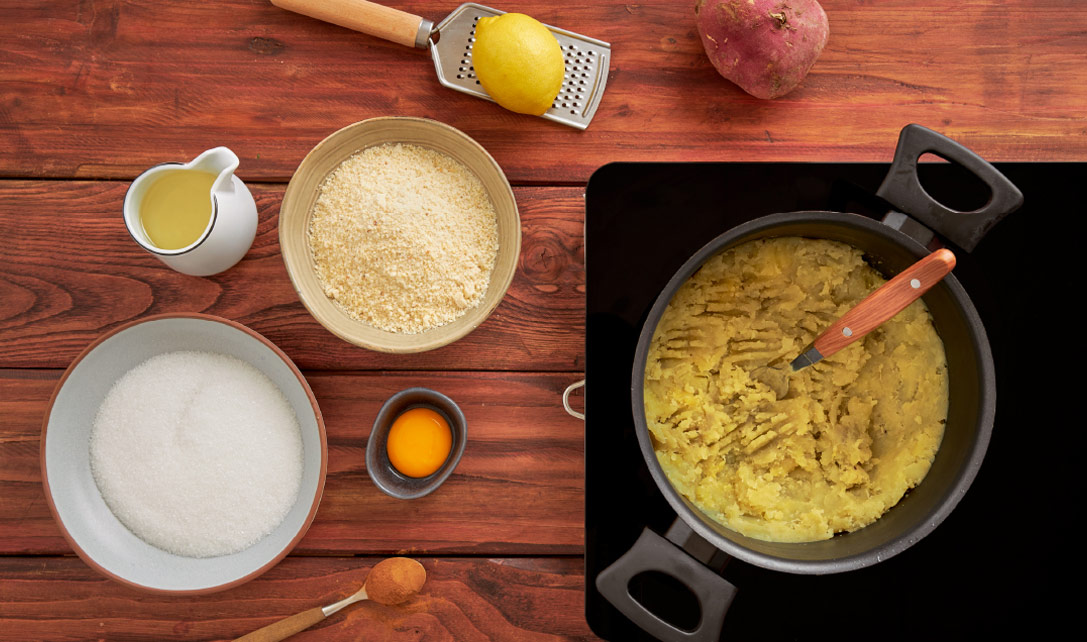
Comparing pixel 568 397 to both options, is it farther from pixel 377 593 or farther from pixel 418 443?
pixel 377 593

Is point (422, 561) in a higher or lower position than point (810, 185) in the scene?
lower

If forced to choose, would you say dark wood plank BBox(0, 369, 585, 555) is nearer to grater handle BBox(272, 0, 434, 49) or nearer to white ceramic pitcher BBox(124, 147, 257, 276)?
white ceramic pitcher BBox(124, 147, 257, 276)

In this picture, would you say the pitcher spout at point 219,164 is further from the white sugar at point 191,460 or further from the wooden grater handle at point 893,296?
the wooden grater handle at point 893,296

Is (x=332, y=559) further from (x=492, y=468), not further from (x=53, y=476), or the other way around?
(x=53, y=476)

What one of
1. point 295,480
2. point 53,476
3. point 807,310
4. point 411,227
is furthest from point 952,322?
point 53,476

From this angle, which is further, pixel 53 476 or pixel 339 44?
pixel 339 44

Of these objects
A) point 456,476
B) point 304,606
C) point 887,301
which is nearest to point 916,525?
point 887,301

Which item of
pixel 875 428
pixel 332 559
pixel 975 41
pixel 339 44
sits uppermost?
pixel 975 41
